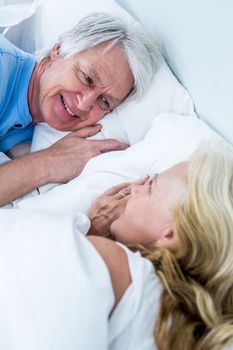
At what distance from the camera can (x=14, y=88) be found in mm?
1438

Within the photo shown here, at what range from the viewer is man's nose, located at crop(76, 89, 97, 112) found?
1.35 meters

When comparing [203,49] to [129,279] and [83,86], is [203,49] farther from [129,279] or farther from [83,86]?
[129,279]

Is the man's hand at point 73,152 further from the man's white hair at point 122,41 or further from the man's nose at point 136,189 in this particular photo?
the man's nose at point 136,189

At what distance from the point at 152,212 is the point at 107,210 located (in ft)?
0.47

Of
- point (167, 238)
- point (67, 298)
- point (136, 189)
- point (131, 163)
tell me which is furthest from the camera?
point (131, 163)

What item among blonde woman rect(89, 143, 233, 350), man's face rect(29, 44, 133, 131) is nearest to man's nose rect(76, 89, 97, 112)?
man's face rect(29, 44, 133, 131)

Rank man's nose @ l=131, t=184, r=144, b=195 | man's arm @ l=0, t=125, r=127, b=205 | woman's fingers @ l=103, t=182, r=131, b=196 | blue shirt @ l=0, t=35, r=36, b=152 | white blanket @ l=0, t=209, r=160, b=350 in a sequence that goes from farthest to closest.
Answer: blue shirt @ l=0, t=35, r=36, b=152, man's arm @ l=0, t=125, r=127, b=205, woman's fingers @ l=103, t=182, r=131, b=196, man's nose @ l=131, t=184, r=144, b=195, white blanket @ l=0, t=209, r=160, b=350

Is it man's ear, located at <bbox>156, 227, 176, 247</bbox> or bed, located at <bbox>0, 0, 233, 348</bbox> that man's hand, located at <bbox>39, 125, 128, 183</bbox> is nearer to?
bed, located at <bbox>0, 0, 233, 348</bbox>

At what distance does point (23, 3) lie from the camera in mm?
2076

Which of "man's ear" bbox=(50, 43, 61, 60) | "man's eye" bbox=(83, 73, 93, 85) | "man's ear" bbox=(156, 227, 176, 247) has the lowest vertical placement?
"man's ear" bbox=(156, 227, 176, 247)

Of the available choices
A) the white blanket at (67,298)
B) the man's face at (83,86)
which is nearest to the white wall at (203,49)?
the man's face at (83,86)

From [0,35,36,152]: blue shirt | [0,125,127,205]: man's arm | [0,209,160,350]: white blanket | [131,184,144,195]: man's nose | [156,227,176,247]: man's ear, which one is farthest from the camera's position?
[0,35,36,152]: blue shirt

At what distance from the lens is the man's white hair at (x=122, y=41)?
1.35m

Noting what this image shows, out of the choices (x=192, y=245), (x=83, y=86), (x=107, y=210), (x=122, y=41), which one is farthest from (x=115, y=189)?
(x=122, y=41)
